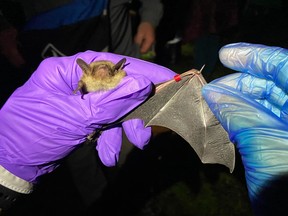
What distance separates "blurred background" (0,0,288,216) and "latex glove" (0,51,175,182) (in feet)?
2.07

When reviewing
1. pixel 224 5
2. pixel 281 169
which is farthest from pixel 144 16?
pixel 281 169

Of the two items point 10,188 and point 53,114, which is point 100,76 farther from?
point 10,188

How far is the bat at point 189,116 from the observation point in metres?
1.54

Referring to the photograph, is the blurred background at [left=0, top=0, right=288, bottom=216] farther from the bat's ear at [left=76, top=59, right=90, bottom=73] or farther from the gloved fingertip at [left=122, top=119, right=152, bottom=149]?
the gloved fingertip at [left=122, top=119, right=152, bottom=149]

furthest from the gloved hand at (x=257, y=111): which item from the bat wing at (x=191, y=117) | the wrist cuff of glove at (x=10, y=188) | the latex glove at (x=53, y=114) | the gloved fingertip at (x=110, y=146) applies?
the wrist cuff of glove at (x=10, y=188)

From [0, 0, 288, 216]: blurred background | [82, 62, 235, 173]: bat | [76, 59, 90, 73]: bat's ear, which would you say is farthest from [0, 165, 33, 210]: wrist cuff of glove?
[0, 0, 288, 216]: blurred background

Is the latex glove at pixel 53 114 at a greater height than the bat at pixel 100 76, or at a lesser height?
lesser

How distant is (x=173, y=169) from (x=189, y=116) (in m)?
1.37

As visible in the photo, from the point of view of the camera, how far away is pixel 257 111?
3.78 ft

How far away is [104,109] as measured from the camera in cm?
139

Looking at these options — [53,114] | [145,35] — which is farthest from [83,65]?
[145,35]

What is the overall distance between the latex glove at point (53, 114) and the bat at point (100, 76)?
0.13 feet

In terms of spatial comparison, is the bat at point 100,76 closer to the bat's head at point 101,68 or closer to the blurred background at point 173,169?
the bat's head at point 101,68

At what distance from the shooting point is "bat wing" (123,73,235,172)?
5.09ft
